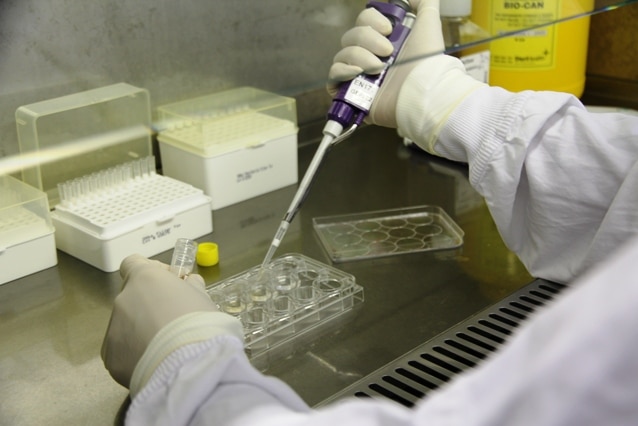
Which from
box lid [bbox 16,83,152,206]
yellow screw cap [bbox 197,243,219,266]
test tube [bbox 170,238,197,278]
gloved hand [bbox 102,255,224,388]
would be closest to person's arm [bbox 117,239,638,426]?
gloved hand [bbox 102,255,224,388]

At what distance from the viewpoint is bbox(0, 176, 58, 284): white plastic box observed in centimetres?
112

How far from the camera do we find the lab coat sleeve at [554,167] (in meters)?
0.99

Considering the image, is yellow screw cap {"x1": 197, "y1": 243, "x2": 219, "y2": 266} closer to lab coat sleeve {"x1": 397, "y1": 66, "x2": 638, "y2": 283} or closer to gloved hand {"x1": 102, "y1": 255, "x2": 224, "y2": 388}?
gloved hand {"x1": 102, "y1": 255, "x2": 224, "y2": 388}

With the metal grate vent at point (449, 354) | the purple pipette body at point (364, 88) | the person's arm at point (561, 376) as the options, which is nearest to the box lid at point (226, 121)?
the purple pipette body at point (364, 88)

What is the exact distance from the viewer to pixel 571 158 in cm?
101

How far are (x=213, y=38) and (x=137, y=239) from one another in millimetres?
487

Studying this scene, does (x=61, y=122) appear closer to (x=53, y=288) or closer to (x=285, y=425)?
(x=53, y=288)

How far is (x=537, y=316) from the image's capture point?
0.47m

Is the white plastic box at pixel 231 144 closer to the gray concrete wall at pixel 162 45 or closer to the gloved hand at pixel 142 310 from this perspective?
the gray concrete wall at pixel 162 45

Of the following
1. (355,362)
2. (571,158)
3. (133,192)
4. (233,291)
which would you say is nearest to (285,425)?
(355,362)

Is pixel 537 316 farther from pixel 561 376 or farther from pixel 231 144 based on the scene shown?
pixel 231 144

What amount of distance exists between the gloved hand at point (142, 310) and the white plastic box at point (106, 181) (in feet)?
0.94

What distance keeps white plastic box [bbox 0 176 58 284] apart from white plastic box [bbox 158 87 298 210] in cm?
28

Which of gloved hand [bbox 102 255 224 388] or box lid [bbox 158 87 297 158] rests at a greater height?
box lid [bbox 158 87 297 158]
